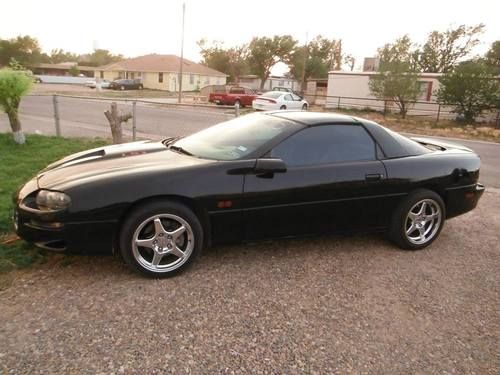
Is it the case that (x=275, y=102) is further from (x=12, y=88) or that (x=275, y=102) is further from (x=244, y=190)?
(x=244, y=190)

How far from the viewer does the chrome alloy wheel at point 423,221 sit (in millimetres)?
3906

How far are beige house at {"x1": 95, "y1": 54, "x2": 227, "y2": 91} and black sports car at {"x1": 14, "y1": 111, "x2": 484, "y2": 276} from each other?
4744cm

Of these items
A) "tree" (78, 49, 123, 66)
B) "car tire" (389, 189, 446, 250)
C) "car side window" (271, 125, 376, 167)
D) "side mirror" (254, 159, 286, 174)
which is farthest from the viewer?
"tree" (78, 49, 123, 66)

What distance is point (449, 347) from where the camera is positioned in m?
2.52

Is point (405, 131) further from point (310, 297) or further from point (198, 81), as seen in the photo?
point (198, 81)

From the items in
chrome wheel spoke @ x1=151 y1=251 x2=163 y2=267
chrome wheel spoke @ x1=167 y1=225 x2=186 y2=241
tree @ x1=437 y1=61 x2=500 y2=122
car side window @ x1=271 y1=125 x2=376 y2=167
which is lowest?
chrome wheel spoke @ x1=151 y1=251 x2=163 y2=267

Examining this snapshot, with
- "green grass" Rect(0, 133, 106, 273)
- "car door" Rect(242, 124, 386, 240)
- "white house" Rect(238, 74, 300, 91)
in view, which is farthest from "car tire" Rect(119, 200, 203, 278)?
"white house" Rect(238, 74, 300, 91)

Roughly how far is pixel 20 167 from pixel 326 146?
4497mm

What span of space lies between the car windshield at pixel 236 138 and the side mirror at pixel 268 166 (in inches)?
6.9

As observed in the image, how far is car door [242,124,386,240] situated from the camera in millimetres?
3289

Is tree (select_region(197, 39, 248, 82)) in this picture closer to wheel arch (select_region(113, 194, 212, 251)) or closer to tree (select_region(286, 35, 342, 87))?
tree (select_region(286, 35, 342, 87))

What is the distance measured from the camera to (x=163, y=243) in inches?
→ 121

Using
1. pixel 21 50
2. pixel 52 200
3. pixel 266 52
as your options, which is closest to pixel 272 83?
pixel 266 52

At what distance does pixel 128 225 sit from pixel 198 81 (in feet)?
172
